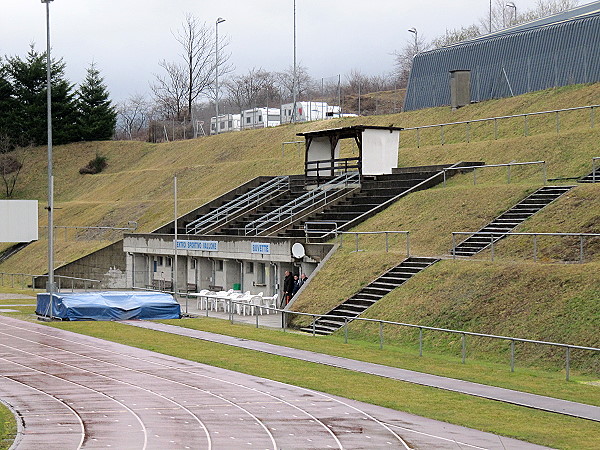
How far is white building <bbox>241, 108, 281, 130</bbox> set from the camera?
263 ft

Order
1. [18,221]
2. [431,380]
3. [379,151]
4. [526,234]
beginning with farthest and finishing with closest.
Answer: [18,221]
[379,151]
[526,234]
[431,380]

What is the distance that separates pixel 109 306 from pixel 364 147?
46.8ft

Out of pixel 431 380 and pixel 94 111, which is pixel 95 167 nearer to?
pixel 94 111

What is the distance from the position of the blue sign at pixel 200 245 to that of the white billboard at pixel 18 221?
71.5 ft

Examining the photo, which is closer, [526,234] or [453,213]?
[526,234]

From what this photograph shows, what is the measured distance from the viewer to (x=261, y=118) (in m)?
80.7

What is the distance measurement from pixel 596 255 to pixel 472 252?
17.2 ft

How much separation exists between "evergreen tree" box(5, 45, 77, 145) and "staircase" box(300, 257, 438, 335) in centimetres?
6428

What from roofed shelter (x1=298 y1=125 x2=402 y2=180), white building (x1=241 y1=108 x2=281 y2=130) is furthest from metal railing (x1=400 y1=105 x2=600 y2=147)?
white building (x1=241 y1=108 x2=281 y2=130)

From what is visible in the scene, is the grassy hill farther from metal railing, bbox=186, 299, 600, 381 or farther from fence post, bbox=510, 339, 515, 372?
fence post, bbox=510, 339, 515, 372

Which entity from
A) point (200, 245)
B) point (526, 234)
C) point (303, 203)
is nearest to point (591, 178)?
point (526, 234)

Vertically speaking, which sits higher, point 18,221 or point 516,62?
point 516,62

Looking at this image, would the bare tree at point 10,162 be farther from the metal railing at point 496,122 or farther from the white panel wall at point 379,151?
the white panel wall at point 379,151

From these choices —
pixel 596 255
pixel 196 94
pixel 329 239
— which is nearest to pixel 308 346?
pixel 596 255
